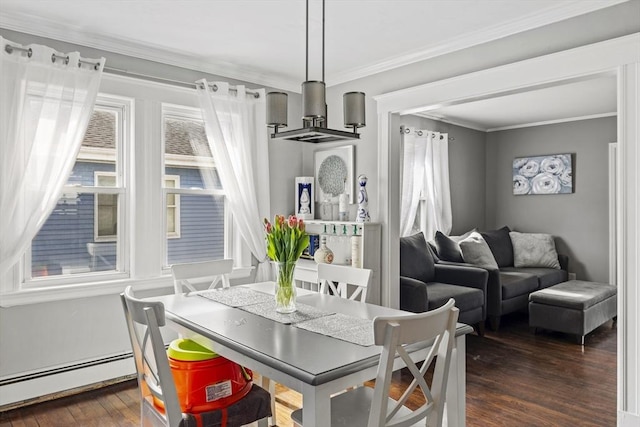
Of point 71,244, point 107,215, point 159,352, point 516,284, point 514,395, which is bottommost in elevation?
point 514,395

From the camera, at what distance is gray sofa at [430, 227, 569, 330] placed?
492 cm

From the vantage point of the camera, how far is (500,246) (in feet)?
20.0

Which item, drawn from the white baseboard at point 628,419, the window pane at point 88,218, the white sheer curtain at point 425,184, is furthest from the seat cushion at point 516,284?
the window pane at point 88,218

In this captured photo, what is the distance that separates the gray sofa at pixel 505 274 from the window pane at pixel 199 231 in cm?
262

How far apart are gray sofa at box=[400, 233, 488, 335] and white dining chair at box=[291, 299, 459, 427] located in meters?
2.04

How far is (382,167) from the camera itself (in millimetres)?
3922

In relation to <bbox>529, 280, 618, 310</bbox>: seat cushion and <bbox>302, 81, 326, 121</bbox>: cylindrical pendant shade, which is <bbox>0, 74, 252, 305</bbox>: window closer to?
<bbox>302, 81, 326, 121</bbox>: cylindrical pendant shade

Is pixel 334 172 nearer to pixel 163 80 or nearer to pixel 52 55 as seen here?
pixel 163 80

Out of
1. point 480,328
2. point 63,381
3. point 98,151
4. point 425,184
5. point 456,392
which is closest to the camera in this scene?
point 456,392

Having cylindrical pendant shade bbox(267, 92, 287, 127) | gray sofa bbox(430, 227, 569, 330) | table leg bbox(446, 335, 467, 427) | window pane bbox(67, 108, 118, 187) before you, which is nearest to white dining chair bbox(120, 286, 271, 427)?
table leg bbox(446, 335, 467, 427)

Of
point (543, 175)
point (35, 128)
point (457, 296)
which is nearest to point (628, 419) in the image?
point (457, 296)

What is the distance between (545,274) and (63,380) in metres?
5.11

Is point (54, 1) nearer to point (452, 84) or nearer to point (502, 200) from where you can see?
point (452, 84)

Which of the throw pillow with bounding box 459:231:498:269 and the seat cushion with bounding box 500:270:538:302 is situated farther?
the throw pillow with bounding box 459:231:498:269
